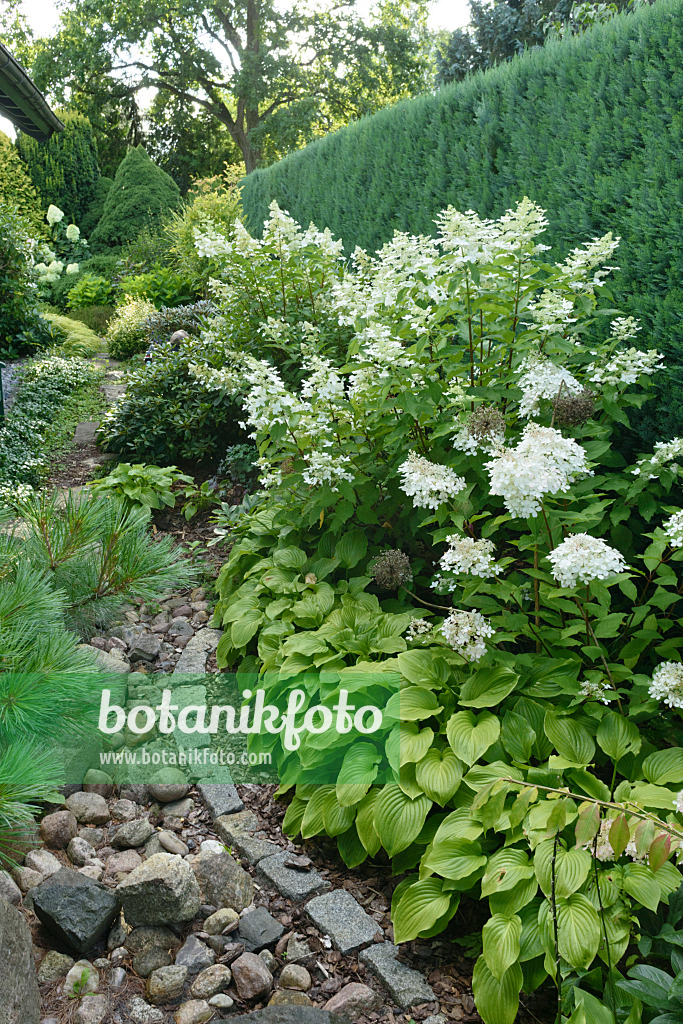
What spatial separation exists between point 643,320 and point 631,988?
8.68 ft

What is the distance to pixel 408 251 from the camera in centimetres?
337

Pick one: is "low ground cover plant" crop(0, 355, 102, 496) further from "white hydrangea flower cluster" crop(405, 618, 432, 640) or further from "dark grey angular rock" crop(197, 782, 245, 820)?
"white hydrangea flower cluster" crop(405, 618, 432, 640)

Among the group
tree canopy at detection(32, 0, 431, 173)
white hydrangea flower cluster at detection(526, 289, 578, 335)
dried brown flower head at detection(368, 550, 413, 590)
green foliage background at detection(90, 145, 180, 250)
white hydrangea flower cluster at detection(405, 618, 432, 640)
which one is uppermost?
tree canopy at detection(32, 0, 431, 173)

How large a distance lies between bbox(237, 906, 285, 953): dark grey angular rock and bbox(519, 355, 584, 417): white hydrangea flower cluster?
185 cm

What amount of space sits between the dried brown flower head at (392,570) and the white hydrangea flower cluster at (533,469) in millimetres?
743

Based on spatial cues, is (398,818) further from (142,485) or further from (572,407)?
(142,485)

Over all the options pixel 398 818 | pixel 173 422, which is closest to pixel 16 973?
pixel 398 818

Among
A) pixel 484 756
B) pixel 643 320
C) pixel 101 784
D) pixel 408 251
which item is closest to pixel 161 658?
pixel 101 784

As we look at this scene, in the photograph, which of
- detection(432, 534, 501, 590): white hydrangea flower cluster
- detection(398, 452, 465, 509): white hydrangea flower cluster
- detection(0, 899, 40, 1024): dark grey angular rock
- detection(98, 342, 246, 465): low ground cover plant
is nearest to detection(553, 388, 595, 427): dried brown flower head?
detection(398, 452, 465, 509): white hydrangea flower cluster

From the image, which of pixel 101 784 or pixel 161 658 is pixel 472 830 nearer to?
pixel 101 784

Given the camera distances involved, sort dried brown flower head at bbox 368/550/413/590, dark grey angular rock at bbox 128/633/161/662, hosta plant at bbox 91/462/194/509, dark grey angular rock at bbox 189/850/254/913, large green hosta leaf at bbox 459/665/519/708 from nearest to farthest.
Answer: dark grey angular rock at bbox 189/850/254/913
large green hosta leaf at bbox 459/665/519/708
dried brown flower head at bbox 368/550/413/590
dark grey angular rock at bbox 128/633/161/662
hosta plant at bbox 91/462/194/509

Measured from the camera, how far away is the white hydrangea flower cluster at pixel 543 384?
264cm

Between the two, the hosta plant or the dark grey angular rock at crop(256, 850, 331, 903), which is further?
the hosta plant

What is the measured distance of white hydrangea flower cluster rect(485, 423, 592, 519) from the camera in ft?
6.65
